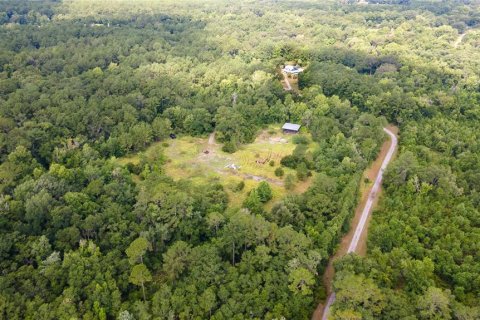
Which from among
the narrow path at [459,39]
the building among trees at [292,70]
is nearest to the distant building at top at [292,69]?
the building among trees at [292,70]

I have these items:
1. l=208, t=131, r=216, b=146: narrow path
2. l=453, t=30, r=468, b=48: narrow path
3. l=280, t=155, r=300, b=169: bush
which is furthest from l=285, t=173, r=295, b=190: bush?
l=453, t=30, r=468, b=48: narrow path

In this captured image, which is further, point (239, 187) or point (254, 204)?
point (239, 187)

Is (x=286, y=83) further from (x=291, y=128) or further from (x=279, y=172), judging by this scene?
(x=279, y=172)

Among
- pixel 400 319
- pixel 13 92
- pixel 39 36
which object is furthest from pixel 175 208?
pixel 39 36

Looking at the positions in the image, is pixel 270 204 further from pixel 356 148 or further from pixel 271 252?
pixel 356 148

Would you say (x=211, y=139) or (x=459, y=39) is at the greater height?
(x=459, y=39)

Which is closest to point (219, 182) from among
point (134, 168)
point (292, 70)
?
point (134, 168)
